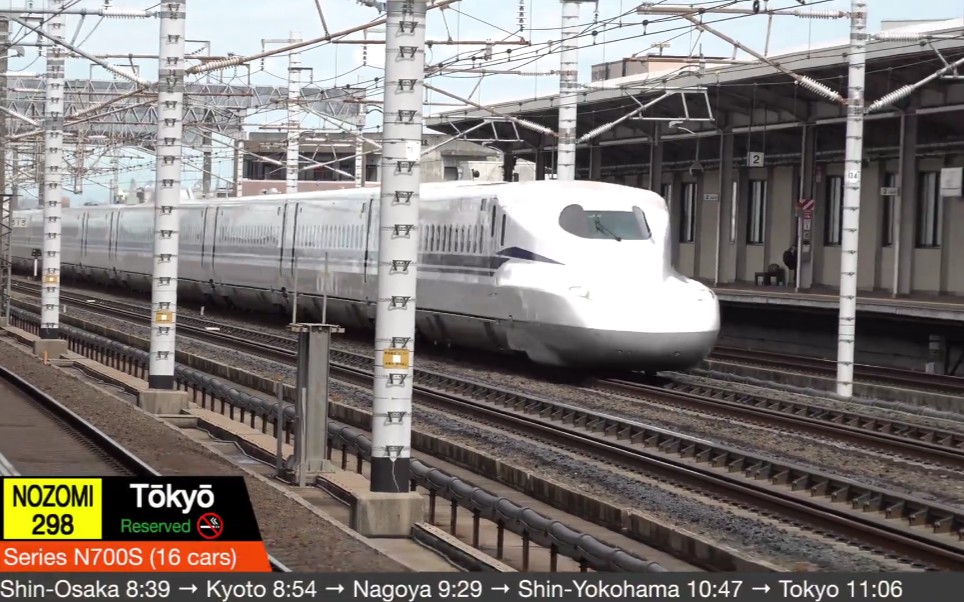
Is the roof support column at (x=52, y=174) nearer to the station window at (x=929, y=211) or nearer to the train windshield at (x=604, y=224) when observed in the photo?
the train windshield at (x=604, y=224)

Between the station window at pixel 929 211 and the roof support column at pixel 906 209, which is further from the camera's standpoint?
the station window at pixel 929 211

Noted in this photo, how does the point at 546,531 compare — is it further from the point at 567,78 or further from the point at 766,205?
the point at 766,205

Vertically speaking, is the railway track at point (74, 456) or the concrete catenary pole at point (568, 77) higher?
the concrete catenary pole at point (568, 77)

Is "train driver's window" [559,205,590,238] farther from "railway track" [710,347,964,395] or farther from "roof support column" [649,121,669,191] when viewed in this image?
"roof support column" [649,121,669,191]

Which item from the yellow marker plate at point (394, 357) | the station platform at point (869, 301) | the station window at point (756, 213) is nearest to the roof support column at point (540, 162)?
the station window at point (756, 213)

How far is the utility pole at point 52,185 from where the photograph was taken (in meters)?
30.1

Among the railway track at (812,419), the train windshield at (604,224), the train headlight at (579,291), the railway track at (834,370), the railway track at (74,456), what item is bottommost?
the railway track at (74,456)

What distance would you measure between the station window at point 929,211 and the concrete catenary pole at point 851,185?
10.4 meters

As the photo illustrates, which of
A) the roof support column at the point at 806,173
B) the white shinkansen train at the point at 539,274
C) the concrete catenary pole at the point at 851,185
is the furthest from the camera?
the roof support column at the point at 806,173

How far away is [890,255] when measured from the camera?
114 ft

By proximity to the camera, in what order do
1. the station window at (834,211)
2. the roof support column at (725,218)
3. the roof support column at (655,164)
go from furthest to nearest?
1. the roof support column at (655,164)
2. the roof support column at (725,218)
3. the station window at (834,211)

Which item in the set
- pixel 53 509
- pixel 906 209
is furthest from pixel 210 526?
pixel 906 209

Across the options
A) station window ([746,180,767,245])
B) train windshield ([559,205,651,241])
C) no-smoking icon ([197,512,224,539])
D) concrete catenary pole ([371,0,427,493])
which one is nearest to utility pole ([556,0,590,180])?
train windshield ([559,205,651,241])

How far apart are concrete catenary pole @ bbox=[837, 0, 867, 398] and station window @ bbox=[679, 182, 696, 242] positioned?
66.6 ft
